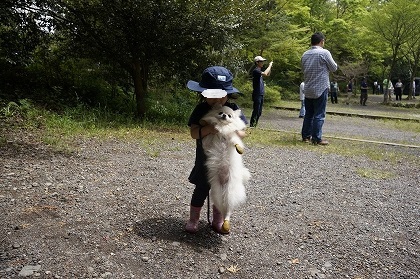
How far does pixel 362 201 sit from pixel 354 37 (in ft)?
80.1

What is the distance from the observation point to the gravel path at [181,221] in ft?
8.88

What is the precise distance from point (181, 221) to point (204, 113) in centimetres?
107

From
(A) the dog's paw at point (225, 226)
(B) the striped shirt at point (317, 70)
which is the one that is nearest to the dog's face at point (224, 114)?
(A) the dog's paw at point (225, 226)

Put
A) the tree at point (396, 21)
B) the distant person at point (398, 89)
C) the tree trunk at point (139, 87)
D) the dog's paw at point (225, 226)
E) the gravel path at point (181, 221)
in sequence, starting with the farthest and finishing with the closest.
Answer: the distant person at point (398, 89), the tree at point (396, 21), the tree trunk at point (139, 87), the dog's paw at point (225, 226), the gravel path at point (181, 221)

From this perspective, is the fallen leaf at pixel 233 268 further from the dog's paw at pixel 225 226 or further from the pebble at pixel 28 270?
the pebble at pixel 28 270

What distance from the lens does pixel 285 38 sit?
655 inches

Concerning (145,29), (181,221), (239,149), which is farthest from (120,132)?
(239,149)

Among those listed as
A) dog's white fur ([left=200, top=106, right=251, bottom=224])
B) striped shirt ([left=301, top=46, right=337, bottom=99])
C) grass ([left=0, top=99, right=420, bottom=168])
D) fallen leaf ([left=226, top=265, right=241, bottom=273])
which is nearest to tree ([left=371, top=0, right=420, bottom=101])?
grass ([left=0, top=99, right=420, bottom=168])

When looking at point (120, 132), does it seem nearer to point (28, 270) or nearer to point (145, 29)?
point (145, 29)

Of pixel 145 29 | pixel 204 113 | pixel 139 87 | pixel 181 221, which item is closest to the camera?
pixel 204 113

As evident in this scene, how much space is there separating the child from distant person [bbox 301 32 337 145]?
411 centimetres

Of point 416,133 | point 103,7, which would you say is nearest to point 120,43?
point 103,7

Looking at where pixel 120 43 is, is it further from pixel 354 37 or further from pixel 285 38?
pixel 354 37

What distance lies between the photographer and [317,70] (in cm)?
688
